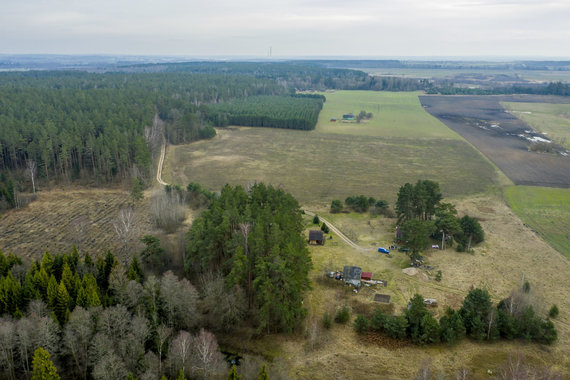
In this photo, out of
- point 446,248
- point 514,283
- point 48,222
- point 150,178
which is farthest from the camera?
point 150,178

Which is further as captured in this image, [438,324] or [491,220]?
[491,220]

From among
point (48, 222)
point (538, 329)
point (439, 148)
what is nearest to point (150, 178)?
point (48, 222)

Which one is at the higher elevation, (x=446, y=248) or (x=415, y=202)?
(x=415, y=202)

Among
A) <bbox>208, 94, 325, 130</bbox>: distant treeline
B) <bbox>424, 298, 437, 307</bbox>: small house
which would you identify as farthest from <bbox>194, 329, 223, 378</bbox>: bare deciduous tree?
<bbox>208, 94, 325, 130</bbox>: distant treeline

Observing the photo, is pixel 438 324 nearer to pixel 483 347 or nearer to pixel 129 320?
pixel 483 347

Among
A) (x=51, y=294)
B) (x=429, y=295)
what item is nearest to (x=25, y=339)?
(x=51, y=294)

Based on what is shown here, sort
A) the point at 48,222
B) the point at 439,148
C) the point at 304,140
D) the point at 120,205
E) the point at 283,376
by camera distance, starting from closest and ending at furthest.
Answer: the point at 283,376
the point at 48,222
the point at 120,205
the point at 439,148
the point at 304,140

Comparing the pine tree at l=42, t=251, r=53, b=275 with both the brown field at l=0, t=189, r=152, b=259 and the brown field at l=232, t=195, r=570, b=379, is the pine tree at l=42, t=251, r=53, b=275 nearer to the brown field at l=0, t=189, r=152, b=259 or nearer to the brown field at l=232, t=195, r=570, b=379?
the brown field at l=0, t=189, r=152, b=259
